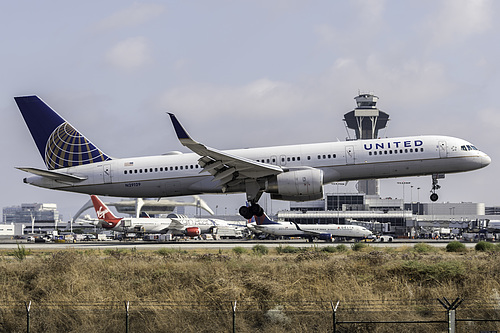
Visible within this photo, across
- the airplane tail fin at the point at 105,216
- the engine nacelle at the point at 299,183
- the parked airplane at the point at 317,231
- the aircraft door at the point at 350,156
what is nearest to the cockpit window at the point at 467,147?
the aircraft door at the point at 350,156

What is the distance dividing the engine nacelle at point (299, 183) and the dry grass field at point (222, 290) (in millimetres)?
9225

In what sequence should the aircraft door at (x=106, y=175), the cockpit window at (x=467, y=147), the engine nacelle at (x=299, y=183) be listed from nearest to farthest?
1. the engine nacelle at (x=299, y=183)
2. the cockpit window at (x=467, y=147)
3. the aircraft door at (x=106, y=175)

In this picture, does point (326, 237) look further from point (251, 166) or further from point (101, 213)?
point (251, 166)

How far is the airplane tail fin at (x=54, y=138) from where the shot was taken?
165 ft

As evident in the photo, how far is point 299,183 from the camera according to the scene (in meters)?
43.4

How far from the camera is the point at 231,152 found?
155ft

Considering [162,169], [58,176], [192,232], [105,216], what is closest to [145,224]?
[105,216]

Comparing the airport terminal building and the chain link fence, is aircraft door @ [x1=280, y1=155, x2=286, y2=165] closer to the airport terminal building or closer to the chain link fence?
the chain link fence

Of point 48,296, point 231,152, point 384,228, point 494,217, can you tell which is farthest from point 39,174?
point 494,217

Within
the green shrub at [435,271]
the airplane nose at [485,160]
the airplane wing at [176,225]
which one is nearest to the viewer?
the green shrub at [435,271]

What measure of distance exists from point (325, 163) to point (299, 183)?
2.67 m

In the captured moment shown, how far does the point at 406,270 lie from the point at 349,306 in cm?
686

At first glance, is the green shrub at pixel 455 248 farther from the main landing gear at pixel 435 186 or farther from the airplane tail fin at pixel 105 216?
the airplane tail fin at pixel 105 216

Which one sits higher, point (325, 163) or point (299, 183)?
point (325, 163)
